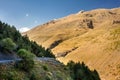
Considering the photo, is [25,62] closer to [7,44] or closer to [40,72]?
[40,72]

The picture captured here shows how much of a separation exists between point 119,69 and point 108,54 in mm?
22555

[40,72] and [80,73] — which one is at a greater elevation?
[80,73]


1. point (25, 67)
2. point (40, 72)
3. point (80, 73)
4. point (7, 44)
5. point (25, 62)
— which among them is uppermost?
point (7, 44)


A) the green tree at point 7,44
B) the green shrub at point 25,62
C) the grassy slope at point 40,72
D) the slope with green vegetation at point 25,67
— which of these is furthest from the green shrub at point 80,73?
the green shrub at point 25,62

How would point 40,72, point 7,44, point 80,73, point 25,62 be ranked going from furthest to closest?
point 80,73 → point 7,44 → point 40,72 → point 25,62

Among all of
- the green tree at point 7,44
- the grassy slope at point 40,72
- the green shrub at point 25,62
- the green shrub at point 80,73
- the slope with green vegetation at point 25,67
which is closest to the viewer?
the grassy slope at point 40,72

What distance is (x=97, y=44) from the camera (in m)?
182

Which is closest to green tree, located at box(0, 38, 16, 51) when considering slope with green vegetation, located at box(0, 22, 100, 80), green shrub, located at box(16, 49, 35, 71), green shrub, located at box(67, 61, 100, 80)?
slope with green vegetation, located at box(0, 22, 100, 80)

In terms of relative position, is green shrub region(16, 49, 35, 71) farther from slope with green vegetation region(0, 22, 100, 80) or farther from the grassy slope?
the grassy slope

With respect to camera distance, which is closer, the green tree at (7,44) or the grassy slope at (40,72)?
the grassy slope at (40,72)

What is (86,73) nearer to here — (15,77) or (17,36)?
(17,36)

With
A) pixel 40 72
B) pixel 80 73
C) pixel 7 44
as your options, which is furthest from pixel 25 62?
pixel 80 73

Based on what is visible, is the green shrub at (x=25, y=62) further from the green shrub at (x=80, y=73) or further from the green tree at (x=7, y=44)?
the green shrub at (x=80, y=73)

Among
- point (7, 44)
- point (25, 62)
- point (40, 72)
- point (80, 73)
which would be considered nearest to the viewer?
point (25, 62)
